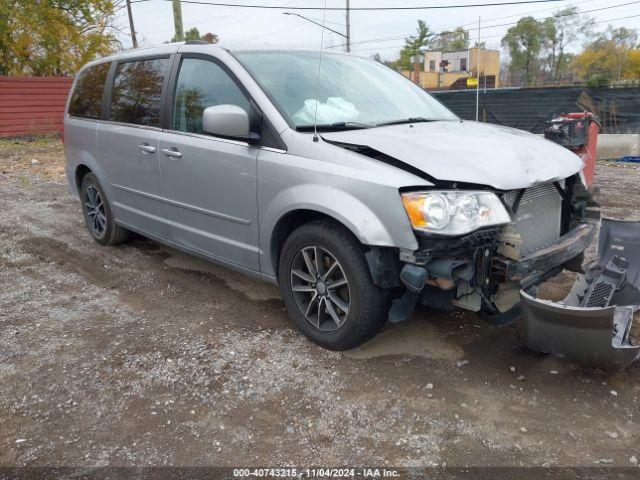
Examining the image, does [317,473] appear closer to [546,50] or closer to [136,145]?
[136,145]

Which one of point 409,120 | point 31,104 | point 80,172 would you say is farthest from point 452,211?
point 31,104

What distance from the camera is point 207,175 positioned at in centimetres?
393

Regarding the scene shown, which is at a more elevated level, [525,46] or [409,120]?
[525,46]

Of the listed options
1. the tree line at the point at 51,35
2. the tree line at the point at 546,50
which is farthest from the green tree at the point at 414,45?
the tree line at the point at 51,35

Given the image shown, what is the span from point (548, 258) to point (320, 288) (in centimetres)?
132

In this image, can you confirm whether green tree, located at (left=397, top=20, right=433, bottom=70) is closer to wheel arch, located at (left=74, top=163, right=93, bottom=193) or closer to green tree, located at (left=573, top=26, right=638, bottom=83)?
green tree, located at (left=573, top=26, right=638, bottom=83)

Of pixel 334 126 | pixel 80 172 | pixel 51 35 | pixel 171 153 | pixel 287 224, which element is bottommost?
pixel 287 224

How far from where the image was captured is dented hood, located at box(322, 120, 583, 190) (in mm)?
2895

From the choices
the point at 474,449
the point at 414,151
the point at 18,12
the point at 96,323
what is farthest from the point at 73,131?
the point at 18,12

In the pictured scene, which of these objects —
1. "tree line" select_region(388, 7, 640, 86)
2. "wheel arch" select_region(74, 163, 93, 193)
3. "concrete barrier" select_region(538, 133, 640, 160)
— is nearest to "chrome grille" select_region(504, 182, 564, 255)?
"wheel arch" select_region(74, 163, 93, 193)

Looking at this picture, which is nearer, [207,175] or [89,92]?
[207,175]

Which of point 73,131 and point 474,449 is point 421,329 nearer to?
point 474,449

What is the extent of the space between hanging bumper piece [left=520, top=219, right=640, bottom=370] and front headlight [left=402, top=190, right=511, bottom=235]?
455mm

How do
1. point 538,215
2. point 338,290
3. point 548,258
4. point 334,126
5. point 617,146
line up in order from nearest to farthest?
point 548,258 < point 538,215 < point 338,290 < point 334,126 < point 617,146
